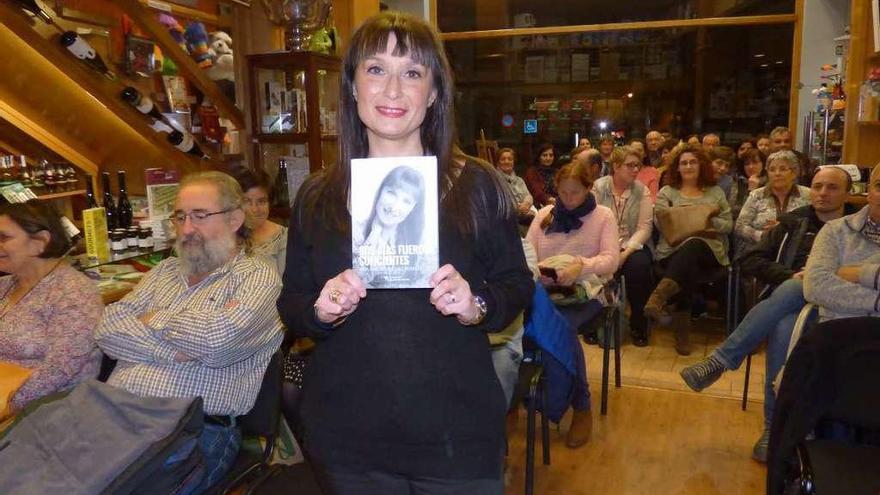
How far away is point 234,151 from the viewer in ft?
13.0

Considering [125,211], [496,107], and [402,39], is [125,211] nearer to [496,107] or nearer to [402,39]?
[402,39]

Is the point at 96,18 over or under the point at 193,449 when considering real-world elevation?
over

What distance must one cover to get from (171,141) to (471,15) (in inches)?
178

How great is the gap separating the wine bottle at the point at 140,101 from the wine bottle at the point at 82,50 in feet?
0.49

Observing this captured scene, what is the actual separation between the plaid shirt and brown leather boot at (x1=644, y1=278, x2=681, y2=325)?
9.00ft

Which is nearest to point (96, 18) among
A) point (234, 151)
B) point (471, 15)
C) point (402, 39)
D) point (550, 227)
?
point (234, 151)

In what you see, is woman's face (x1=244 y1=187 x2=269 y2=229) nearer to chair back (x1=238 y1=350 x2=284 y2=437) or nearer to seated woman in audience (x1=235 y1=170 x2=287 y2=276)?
seated woman in audience (x1=235 y1=170 x2=287 y2=276)

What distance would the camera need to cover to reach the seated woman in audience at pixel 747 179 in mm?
4957

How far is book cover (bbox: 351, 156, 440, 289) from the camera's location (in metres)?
1.07

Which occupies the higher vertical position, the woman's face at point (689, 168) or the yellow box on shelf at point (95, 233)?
the woman's face at point (689, 168)

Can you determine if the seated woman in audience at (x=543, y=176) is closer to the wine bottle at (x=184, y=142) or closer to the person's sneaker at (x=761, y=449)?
the wine bottle at (x=184, y=142)

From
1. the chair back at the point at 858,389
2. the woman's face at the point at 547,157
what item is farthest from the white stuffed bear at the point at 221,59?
the chair back at the point at 858,389

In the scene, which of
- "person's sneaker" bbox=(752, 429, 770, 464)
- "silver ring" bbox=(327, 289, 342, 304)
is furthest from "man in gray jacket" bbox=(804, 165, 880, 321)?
"silver ring" bbox=(327, 289, 342, 304)

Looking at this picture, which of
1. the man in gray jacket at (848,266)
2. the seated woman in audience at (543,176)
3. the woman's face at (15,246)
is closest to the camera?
the woman's face at (15,246)
